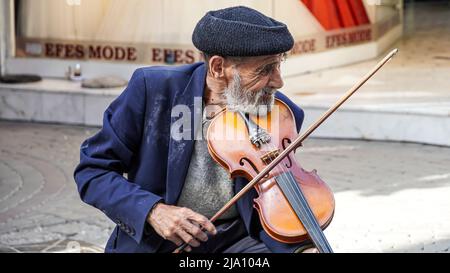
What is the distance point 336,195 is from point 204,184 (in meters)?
3.28

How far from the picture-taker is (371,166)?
7309 mm

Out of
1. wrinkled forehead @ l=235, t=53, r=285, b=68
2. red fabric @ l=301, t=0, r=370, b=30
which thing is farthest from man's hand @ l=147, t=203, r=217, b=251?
red fabric @ l=301, t=0, r=370, b=30

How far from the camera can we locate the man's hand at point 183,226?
3.12 m

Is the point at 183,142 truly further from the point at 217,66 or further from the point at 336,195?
the point at 336,195

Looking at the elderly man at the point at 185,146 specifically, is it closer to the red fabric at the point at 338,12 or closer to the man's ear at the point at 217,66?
the man's ear at the point at 217,66

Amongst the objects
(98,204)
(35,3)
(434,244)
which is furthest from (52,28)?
(98,204)

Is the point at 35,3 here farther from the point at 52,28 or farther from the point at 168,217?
the point at 168,217

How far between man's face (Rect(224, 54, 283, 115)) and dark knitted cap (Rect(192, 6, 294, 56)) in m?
0.05

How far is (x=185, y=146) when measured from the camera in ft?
11.0

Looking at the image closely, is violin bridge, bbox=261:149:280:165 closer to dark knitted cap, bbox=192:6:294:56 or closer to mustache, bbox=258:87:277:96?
mustache, bbox=258:87:277:96

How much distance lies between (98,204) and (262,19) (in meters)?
0.79

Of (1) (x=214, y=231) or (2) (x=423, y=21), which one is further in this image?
(2) (x=423, y=21)

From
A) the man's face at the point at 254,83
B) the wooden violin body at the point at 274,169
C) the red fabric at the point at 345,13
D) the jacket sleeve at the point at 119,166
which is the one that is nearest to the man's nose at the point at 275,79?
the man's face at the point at 254,83

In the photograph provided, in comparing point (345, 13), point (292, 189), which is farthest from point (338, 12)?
point (292, 189)
